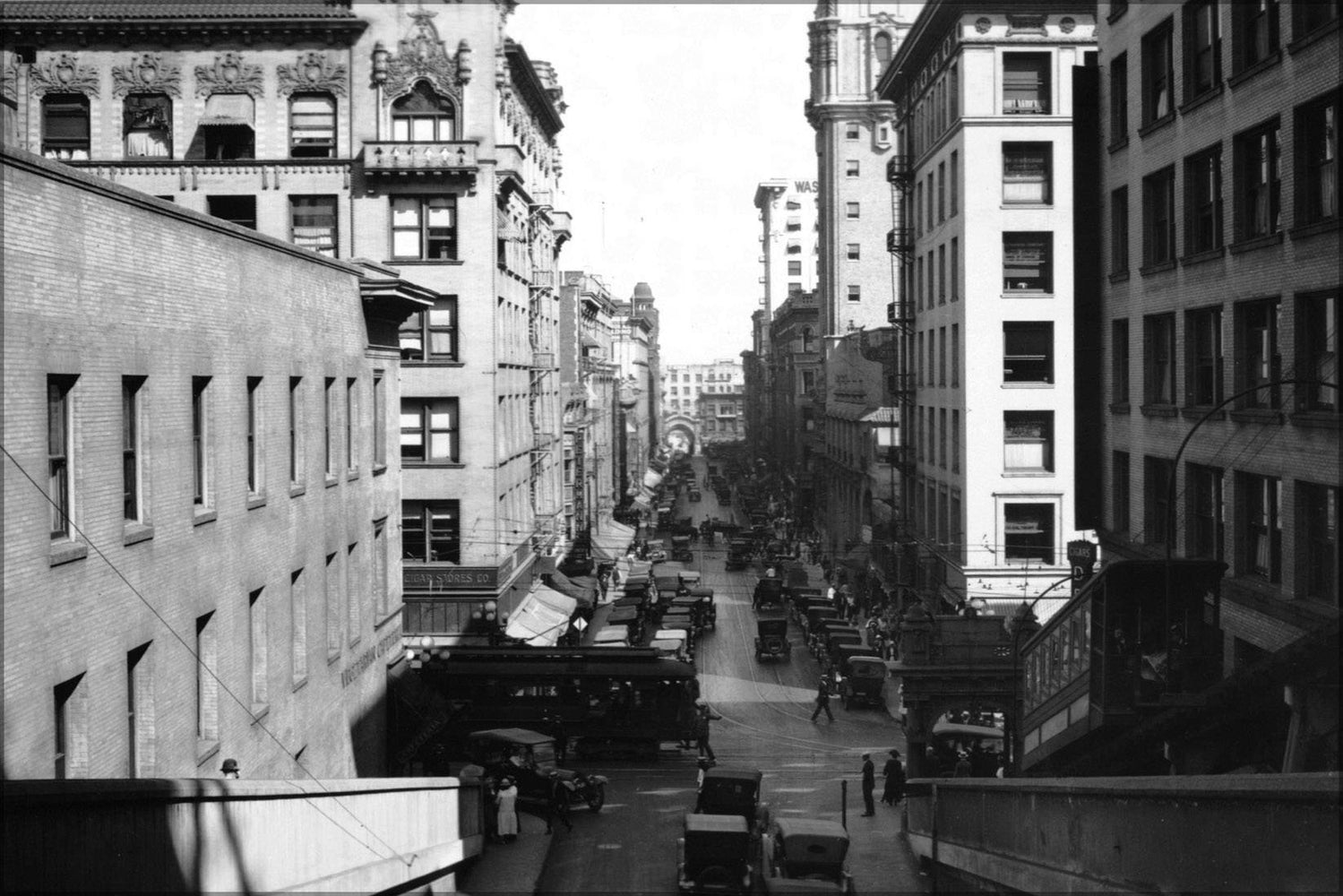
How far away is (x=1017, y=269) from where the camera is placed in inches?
1965

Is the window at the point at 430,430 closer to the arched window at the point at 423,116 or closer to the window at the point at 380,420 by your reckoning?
the arched window at the point at 423,116

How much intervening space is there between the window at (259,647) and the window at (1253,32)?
1759 centimetres

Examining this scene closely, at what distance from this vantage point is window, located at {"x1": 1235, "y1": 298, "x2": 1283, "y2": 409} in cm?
2111

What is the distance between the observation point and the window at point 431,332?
157 ft

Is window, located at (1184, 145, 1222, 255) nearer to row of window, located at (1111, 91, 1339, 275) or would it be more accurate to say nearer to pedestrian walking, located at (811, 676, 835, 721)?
row of window, located at (1111, 91, 1339, 275)

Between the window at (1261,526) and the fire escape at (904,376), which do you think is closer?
the window at (1261,526)

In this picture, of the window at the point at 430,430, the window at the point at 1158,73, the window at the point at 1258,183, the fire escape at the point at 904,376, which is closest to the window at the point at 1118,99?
the window at the point at 1158,73

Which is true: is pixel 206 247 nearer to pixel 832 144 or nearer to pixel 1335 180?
pixel 1335 180

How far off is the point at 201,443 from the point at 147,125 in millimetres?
31087

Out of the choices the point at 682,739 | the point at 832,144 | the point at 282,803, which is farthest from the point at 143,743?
the point at 832,144

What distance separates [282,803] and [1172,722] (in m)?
12.0

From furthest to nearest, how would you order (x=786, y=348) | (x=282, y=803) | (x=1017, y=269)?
1. (x=786, y=348)
2. (x=1017, y=269)
3. (x=282, y=803)

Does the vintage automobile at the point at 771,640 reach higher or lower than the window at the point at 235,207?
lower

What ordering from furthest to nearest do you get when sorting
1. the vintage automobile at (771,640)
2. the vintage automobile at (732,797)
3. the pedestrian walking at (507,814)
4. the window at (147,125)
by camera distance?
the vintage automobile at (771,640) → the window at (147,125) → the vintage automobile at (732,797) → the pedestrian walking at (507,814)
